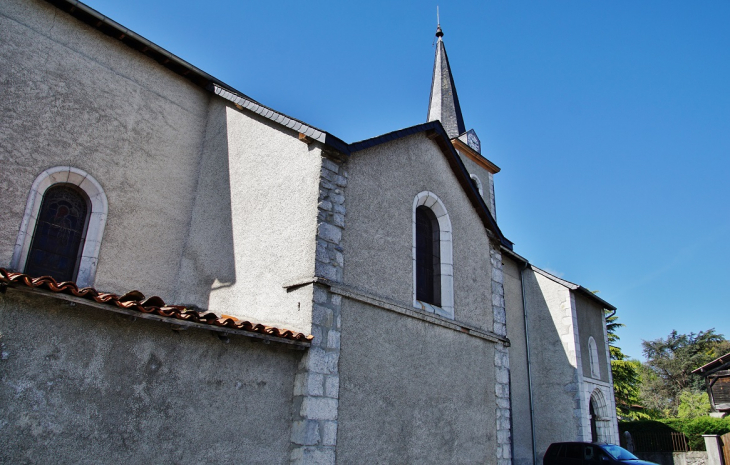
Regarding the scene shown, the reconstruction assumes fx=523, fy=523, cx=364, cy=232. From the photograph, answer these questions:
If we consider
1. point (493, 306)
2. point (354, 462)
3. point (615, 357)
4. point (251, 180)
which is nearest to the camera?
point (354, 462)

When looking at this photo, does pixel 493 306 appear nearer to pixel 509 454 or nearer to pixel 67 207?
pixel 509 454

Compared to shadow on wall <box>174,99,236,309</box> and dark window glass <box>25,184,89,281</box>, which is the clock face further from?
dark window glass <box>25,184,89,281</box>

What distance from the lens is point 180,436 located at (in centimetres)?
512

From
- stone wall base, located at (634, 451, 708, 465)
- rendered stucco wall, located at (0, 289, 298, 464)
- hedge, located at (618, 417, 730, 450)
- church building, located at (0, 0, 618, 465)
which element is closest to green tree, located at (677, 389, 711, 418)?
hedge, located at (618, 417, 730, 450)

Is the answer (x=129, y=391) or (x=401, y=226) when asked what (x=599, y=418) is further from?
(x=129, y=391)

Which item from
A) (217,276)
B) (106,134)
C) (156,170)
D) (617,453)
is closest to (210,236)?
(217,276)

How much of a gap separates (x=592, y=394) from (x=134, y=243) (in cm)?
Answer: 1323

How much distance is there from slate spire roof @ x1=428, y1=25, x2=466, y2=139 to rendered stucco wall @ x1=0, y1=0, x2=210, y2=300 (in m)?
12.2

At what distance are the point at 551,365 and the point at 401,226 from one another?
28.8 feet

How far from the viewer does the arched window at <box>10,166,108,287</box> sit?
22.0 feet

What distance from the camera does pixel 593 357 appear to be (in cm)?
1570

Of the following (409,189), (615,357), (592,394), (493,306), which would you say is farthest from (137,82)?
(615,357)

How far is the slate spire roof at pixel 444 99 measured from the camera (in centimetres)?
1948

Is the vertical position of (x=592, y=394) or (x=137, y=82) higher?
(x=137, y=82)
